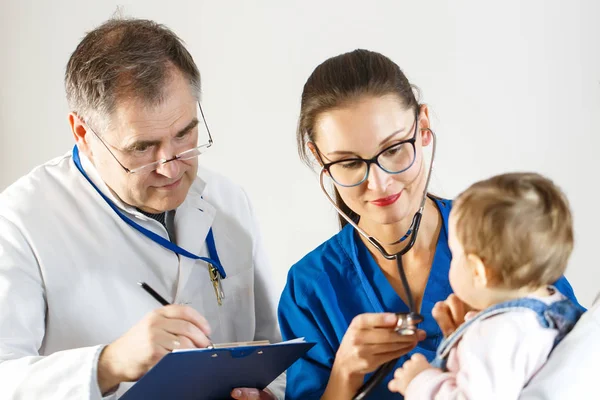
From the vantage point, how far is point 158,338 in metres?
1.46

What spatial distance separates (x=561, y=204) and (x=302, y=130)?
72 cm

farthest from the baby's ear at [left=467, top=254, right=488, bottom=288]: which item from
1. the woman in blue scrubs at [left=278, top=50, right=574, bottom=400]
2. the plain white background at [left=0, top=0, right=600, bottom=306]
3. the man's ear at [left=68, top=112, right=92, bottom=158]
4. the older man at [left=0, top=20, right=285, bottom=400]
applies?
the plain white background at [left=0, top=0, right=600, bottom=306]

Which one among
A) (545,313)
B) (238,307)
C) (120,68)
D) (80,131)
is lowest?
(238,307)

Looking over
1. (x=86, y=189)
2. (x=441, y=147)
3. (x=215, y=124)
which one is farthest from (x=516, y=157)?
(x=86, y=189)

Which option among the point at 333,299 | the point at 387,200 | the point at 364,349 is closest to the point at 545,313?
the point at 364,349

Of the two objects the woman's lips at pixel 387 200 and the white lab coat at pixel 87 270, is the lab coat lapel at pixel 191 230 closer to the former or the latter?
the white lab coat at pixel 87 270

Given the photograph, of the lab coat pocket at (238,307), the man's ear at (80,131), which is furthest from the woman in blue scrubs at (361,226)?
the man's ear at (80,131)

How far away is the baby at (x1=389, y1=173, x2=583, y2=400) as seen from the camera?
1139 millimetres

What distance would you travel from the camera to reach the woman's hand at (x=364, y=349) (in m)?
1.40

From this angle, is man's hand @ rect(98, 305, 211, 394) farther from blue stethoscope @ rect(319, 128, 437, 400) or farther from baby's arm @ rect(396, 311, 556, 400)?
baby's arm @ rect(396, 311, 556, 400)

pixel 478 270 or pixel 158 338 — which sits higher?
pixel 478 270

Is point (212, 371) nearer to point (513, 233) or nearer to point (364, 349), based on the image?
point (364, 349)

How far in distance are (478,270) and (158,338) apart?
60 centimetres

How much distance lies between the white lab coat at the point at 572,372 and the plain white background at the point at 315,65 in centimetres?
159
